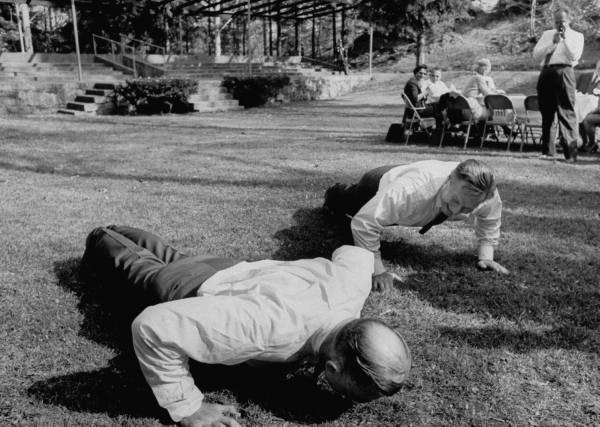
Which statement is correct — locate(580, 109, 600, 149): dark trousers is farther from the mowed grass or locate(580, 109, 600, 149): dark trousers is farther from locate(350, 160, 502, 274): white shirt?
locate(350, 160, 502, 274): white shirt

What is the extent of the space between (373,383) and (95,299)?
2110mm

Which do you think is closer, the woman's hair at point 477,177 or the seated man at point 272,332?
the seated man at point 272,332

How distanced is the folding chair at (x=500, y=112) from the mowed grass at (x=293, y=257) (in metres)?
0.94

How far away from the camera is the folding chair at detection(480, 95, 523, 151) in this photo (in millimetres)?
9305

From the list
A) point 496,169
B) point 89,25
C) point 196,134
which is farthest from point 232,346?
point 89,25

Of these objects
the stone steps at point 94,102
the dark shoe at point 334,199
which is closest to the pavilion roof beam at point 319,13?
the stone steps at point 94,102

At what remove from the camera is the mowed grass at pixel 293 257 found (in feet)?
8.08

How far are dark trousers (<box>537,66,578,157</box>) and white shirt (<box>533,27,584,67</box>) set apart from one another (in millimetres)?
112

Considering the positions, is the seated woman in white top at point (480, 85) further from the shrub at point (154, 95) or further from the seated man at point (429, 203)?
the shrub at point (154, 95)

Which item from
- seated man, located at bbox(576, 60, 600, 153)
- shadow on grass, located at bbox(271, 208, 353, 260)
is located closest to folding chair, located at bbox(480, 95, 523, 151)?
seated man, located at bbox(576, 60, 600, 153)

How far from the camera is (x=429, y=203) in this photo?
11.6ft

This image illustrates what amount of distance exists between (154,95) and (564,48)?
1182 cm

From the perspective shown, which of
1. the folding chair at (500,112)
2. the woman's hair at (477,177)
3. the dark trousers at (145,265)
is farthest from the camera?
the folding chair at (500,112)

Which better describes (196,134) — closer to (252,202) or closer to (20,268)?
(252,202)
